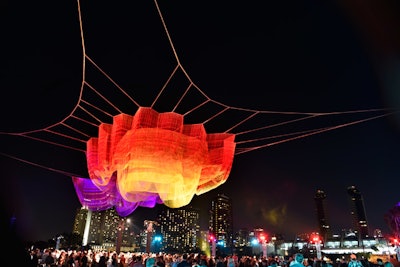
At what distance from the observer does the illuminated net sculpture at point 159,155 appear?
9.41 meters

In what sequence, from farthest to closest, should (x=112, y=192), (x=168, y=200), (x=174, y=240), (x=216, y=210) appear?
(x=216, y=210) → (x=174, y=240) → (x=112, y=192) → (x=168, y=200)

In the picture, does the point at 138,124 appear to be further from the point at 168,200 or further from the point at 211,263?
the point at 211,263

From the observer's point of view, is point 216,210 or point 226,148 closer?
point 226,148

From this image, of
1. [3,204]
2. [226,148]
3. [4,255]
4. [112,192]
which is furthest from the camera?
[112,192]

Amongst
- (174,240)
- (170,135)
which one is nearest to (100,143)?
(170,135)

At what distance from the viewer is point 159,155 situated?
938cm

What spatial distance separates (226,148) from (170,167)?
2.12 metres

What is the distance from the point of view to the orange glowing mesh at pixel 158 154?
941 centimetres

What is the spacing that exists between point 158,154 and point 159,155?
4 cm

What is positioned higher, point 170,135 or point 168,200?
point 170,135

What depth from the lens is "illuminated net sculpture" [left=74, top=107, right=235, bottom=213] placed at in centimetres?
941

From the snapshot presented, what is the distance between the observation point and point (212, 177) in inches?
439

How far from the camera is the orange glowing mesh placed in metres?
9.41

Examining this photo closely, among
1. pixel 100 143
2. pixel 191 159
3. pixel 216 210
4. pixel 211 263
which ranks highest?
pixel 216 210
